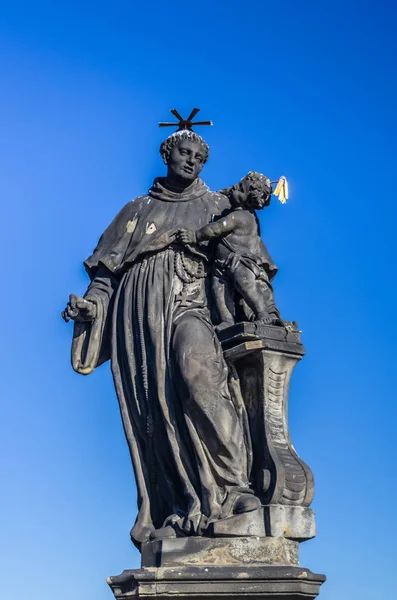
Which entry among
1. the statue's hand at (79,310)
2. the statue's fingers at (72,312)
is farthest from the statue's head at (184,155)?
the statue's fingers at (72,312)

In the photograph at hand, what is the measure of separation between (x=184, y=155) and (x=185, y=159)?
0.04 metres

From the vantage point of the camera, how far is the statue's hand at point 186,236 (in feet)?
30.8

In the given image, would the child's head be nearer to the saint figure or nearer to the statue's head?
the saint figure

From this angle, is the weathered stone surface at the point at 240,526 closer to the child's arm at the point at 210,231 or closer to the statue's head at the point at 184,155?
the child's arm at the point at 210,231

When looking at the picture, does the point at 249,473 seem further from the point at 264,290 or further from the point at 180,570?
the point at 264,290

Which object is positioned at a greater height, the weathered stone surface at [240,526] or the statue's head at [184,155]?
the statue's head at [184,155]

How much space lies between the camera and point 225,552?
818cm

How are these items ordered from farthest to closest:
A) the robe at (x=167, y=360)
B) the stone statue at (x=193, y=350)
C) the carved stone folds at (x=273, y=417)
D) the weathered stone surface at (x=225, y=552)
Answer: the robe at (x=167, y=360) → the stone statue at (x=193, y=350) → the carved stone folds at (x=273, y=417) → the weathered stone surface at (x=225, y=552)

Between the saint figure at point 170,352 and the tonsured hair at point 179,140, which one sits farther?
the tonsured hair at point 179,140

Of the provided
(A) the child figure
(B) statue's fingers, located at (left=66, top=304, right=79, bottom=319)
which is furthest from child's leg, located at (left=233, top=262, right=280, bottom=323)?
(B) statue's fingers, located at (left=66, top=304, right=79, bottom=319)

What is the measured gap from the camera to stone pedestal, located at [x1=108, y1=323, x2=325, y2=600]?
800 cm

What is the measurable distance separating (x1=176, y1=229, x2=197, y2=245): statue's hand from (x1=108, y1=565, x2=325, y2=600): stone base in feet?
9.63

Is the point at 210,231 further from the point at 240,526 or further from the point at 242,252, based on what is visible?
the point at 240,526

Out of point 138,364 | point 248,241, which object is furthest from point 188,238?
point 138,364
